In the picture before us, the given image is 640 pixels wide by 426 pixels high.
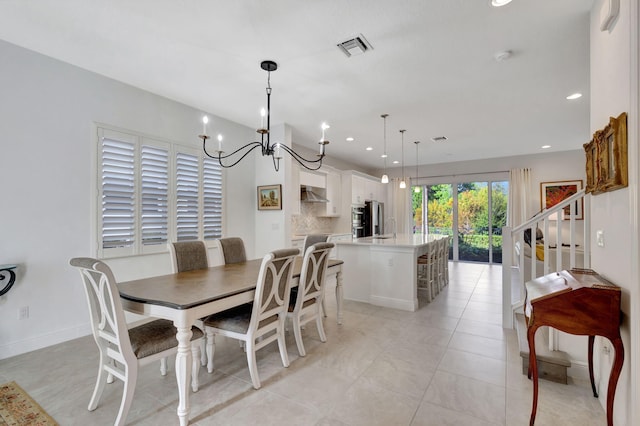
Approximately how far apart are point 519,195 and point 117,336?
26.6ft

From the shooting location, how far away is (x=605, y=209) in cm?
176

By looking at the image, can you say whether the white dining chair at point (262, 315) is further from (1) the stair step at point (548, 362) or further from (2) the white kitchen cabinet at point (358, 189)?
(2) the white kitchen cabinet at point (358, 189)

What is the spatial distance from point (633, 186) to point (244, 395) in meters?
2.54

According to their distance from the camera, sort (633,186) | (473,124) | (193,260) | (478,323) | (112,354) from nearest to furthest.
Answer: (633,186) → (112,354) → (193,260) → (478,323) → (473,124)

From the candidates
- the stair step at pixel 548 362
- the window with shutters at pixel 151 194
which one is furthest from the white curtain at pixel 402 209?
the stair step at pixel 548 362

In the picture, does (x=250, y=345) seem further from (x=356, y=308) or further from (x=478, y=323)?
A: (x=478, y=323)

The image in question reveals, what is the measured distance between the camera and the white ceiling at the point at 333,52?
218cm

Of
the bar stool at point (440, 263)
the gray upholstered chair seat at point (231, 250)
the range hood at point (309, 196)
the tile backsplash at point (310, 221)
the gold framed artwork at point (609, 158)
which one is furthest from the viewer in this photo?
the tile backsplash at point (310, 221)

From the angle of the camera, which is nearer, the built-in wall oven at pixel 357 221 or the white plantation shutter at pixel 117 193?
the white plantation shutter at pixel 117 193

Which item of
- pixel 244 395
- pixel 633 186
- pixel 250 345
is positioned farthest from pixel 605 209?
pixel 244 395

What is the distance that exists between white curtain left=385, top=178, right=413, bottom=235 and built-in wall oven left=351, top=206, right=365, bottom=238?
1.49 metres

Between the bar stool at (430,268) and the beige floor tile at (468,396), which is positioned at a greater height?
the bar stool at (430,268)

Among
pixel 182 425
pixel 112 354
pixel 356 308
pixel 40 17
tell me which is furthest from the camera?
pixel 356 308

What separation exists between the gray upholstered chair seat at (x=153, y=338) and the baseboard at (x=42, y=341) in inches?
64.0
